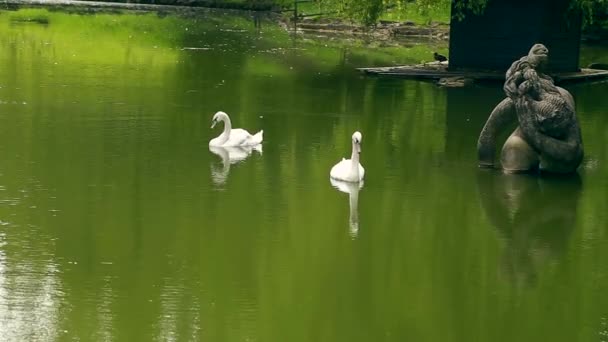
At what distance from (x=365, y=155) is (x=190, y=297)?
10.5 metres

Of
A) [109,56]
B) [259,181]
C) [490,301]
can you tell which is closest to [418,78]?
[109,56]

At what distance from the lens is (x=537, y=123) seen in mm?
21594

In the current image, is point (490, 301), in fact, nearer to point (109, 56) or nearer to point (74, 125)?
point (74, 125)

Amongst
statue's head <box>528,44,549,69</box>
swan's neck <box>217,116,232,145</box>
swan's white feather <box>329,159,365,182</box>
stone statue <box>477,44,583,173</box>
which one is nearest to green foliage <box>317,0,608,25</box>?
swan's neck <box>217,116,232,145</box>

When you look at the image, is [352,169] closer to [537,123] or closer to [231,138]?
[537,123]

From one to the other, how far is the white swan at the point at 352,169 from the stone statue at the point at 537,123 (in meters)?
2.72

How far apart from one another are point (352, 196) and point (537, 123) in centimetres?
366

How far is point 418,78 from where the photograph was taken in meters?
38.6

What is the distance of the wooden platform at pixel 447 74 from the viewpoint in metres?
37.8

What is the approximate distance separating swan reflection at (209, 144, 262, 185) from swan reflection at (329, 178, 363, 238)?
181 centimetres

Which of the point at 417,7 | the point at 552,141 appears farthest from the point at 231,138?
the point at 417,7

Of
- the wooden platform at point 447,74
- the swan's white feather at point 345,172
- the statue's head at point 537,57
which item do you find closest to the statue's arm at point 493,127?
the statue's head at point 537,57

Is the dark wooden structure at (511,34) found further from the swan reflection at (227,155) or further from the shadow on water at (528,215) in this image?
the shadow on water at (528,215)

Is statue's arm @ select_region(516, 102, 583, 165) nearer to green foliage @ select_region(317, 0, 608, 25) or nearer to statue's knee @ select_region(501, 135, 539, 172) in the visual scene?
statue's knee @ select_region(501, 135, 539, 172)
